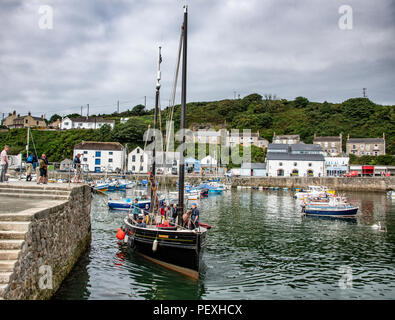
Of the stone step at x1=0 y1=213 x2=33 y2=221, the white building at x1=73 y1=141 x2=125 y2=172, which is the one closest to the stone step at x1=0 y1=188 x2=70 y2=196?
the stone step at x1=0 y1=213 x2=33 y2=221

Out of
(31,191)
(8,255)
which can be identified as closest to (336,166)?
(31,191)

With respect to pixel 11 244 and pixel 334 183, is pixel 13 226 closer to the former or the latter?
pixel 11 244

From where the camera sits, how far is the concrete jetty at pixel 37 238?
7.27 m

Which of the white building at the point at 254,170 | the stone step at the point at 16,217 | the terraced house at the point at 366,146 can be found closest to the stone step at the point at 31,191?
the stone step at the point at 16,217

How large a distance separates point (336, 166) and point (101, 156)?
2662 inches

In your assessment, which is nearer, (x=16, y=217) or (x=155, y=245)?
(x=16, y=217)

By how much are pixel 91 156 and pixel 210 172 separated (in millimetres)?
33801

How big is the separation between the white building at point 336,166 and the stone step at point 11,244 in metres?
91.0

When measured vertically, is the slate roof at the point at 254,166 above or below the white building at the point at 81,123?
below

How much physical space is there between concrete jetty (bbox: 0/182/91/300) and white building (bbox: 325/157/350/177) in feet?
283

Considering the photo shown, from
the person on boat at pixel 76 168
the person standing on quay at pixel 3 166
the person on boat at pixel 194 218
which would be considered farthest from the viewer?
the person on boat at pixel 76 168

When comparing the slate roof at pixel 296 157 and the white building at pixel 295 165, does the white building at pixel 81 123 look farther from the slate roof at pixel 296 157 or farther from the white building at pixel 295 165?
the white building at pixel 295 165

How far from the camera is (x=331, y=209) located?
3422 centimetres
